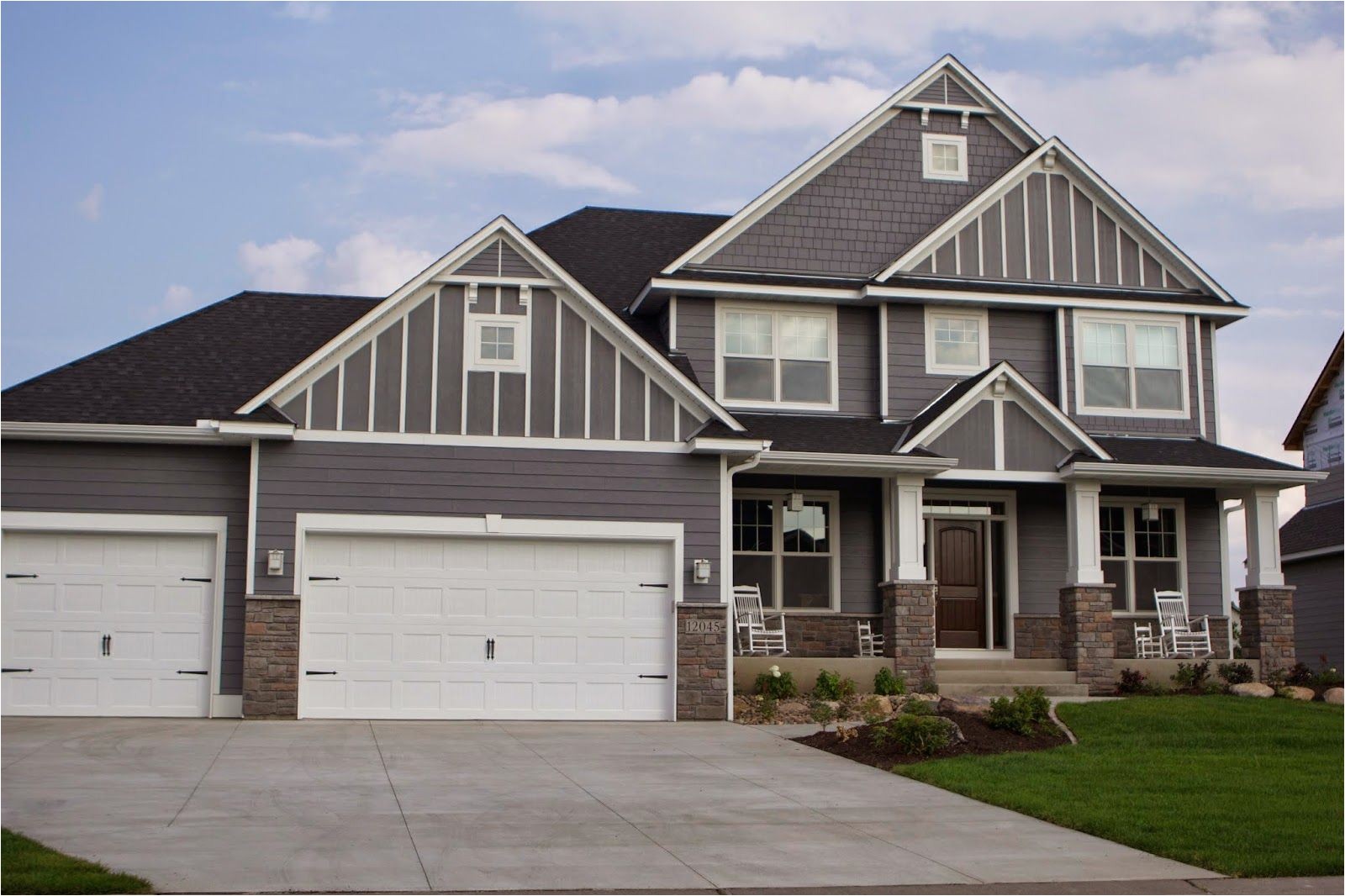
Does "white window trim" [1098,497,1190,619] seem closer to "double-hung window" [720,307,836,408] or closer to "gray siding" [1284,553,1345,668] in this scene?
"double-hung window" [720,307,836,408]

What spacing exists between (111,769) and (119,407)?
6509 millimetres

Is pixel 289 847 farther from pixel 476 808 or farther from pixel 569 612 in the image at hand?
pixel 569 612

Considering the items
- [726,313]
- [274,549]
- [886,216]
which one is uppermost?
[886,216]

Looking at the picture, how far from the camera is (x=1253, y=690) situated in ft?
58.9

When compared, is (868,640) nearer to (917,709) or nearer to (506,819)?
(917,709)

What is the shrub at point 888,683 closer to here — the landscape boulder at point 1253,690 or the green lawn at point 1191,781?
the green lawn at point 1191,781

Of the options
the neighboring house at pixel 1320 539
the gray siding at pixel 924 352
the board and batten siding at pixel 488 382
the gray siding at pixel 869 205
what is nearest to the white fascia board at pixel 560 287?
the board and batten siding at pixel 488 382

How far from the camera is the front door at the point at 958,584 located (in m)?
19.9

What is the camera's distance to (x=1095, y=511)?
1898 centimetres

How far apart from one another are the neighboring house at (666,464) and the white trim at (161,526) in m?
0.04

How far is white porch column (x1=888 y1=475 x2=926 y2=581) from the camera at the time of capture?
1814cm

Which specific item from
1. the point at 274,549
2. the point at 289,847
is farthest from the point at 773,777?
the point at 274,549

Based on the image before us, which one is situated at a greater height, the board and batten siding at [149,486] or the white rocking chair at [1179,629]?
the board and batten siding at [149,486]

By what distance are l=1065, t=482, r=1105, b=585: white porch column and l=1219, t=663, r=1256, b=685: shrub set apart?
2.16 metres
